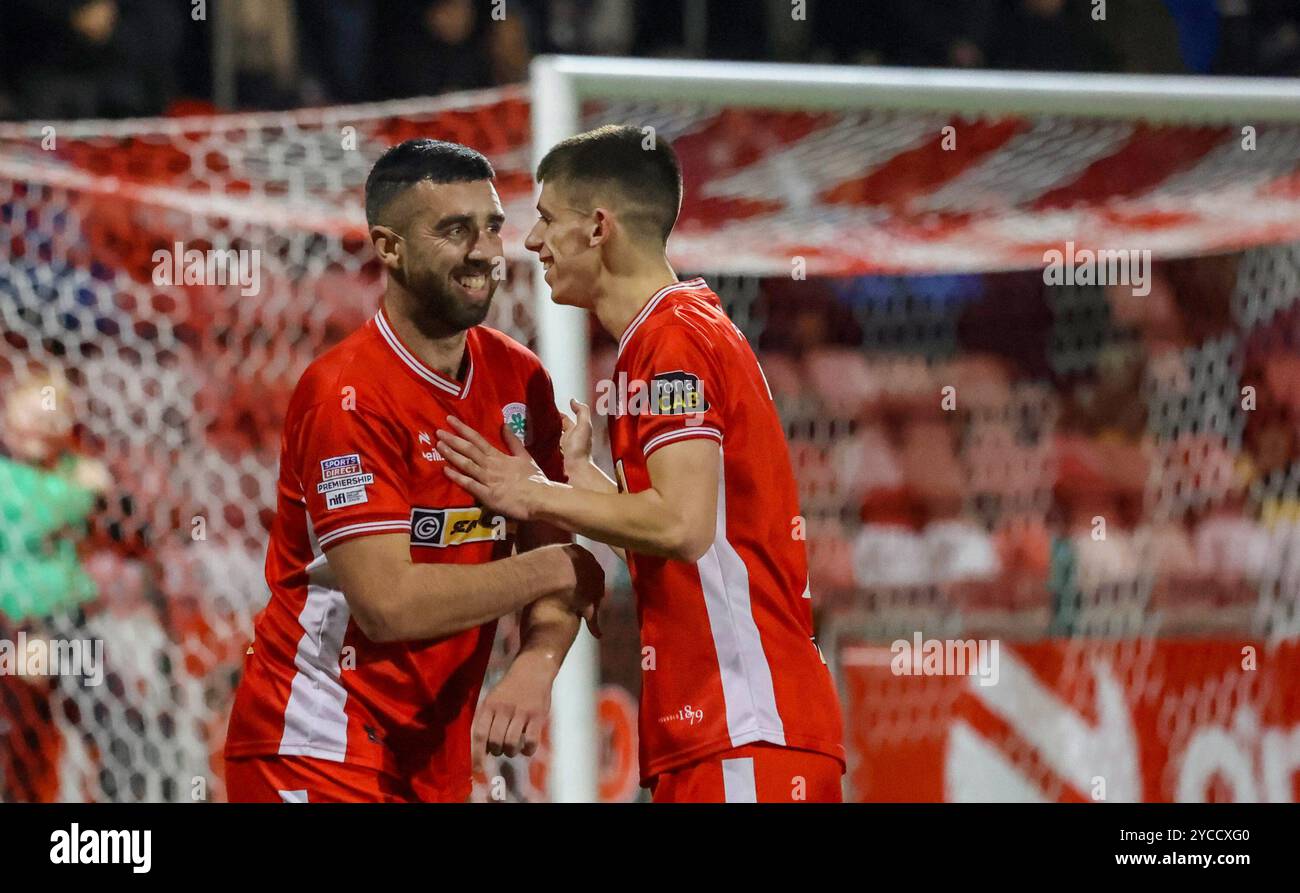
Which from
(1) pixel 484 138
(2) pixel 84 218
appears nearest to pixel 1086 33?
(1) pixel 484 138

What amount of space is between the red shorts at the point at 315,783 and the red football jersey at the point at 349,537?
2 centimetres

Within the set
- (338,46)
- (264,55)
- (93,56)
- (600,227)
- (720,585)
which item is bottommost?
(720,585)

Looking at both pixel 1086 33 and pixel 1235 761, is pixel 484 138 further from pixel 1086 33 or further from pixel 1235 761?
pixel 1086 33

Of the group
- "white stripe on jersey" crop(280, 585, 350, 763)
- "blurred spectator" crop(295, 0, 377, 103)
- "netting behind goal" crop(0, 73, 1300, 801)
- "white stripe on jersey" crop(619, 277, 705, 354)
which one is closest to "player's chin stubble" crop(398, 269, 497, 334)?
"white stripe on jersey" crop(619, 277, 705, 354)

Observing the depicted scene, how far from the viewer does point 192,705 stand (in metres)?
4.28

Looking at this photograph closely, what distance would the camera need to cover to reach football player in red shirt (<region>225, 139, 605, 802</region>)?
8.46ft

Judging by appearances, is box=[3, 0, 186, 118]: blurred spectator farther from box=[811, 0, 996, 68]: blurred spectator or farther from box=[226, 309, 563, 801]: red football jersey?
box=[226, 309, 563, 801]: red football jersey

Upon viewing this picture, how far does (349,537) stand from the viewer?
2535 mm

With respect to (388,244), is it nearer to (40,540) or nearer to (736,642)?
(736,642)

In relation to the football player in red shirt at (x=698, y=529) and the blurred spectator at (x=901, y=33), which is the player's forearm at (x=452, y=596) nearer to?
the football player in red shirt at (x=698, y=529)

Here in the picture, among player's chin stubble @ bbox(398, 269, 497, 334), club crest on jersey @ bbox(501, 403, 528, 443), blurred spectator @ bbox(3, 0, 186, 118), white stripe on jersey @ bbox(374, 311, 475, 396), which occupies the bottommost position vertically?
club crest on jersey @ bbox(501, 403, 528, 443)

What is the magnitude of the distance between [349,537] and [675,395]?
0.57 m

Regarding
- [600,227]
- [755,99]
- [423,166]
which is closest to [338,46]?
[755,99]

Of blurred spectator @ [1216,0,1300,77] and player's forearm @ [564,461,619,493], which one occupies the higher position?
blurred spectator @ [1216,0,1300,77]
